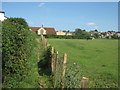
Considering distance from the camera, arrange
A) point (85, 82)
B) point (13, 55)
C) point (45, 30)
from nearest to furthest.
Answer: point (85, 82), point (13, 55), point (45, 30)

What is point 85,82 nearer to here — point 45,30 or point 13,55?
point 13,55

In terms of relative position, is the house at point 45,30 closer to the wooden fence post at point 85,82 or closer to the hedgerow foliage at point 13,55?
the hedgerow foliage at point 13,55

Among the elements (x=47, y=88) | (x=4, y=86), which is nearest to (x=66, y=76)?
(x=47, y=88)

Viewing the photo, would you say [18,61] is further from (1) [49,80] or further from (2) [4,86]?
(1) [49,80]

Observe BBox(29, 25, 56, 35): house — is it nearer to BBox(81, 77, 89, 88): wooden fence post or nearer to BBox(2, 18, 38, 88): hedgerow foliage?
BBox(2, 18, 38, 88): hedgerow foliage

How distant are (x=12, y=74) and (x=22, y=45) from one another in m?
1.13

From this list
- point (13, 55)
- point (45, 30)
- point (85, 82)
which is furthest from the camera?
point (45, 30)

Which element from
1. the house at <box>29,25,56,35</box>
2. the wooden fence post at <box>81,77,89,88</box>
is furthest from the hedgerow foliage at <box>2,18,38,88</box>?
the house at <box>29,25,56,35</box>

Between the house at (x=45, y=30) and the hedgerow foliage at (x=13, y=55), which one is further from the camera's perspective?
the house at (x=45, y=30)

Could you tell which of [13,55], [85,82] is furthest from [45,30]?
[85,82]

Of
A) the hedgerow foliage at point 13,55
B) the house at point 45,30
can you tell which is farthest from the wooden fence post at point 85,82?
the house at point 45,30

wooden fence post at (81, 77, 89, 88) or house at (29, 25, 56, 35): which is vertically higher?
house at (29, 25, 56, 35)

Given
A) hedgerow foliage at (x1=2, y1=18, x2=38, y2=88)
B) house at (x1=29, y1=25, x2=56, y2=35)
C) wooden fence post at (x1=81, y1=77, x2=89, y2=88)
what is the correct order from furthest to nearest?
1. house at (x1=29, y1=25, x2=56, y2=35)
2. hedgerow foliage at (x1=2, y1=18, x2=38, y2=88)
3. wooden fence post at (x1=81, y1=77, x2=89, y2=88)

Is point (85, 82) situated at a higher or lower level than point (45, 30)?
lower
